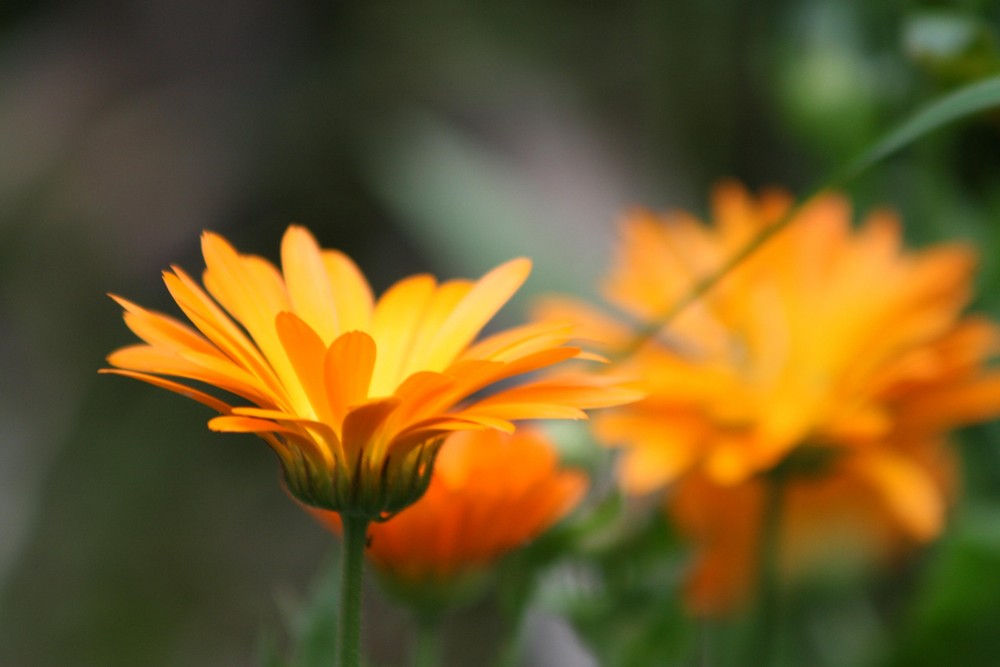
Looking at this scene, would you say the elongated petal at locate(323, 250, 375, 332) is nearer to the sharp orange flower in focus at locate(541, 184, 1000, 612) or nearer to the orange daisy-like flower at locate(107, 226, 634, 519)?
the orange daisy-like flower at locate(107, 226, 634, 519)

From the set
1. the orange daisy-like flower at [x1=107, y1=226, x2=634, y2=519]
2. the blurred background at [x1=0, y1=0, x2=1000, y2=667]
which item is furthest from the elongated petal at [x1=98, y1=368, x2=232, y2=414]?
the blurred background at [x1=0, y1=0, x2=1000, y2=667]

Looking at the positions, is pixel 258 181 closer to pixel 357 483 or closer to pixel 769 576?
pixel 769 576

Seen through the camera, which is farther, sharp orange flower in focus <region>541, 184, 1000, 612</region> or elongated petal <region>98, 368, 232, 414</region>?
sharp orange flower in focus <region>541, 184, 1000, 612</region>

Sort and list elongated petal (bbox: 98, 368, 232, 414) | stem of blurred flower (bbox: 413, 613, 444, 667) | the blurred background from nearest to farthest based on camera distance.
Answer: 1. elongated petal (bbox: 98, 368, 232, 414)
2. stem of blurred flower (bbox: 413, 613, 444, 667)
3. the blurred background

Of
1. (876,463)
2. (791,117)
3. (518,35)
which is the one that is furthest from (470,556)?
(518,35)

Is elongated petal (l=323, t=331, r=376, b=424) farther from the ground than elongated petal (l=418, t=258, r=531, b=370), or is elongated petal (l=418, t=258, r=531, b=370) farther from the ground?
elongated petal (l=418, t=258, r=531, b=370)

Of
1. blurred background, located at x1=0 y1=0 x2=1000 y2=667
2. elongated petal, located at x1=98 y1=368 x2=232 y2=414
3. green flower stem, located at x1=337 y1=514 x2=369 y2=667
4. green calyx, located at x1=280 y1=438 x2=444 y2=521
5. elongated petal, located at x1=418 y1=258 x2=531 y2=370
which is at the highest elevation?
blurred background, located at x1=0 y1=0 x2=1000 y2=667

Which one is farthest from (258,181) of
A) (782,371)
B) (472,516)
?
(472,516)

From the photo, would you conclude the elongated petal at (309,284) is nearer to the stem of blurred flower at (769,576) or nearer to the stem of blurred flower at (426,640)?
the stem of blurred flower at (426,640)
